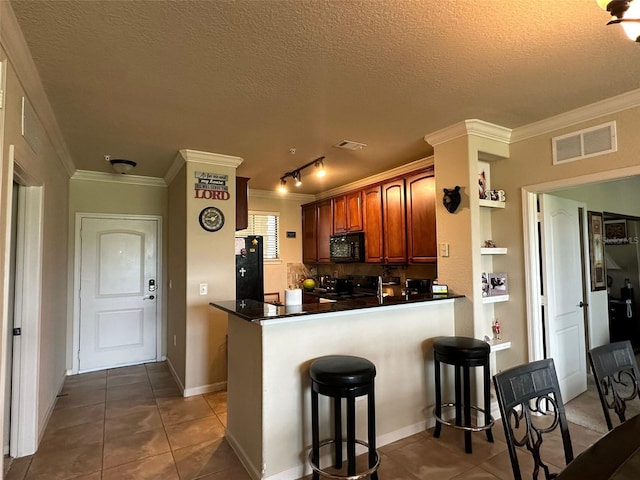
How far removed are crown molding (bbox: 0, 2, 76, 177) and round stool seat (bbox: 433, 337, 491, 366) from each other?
3156 millimetres

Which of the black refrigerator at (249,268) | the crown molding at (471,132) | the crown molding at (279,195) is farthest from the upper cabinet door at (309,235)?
the crown molding at (471,132)


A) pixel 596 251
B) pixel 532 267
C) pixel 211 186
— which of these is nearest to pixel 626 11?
pixel 532 267

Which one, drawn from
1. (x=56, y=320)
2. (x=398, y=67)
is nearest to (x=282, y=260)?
(x=56, y=320)

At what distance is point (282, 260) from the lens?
602cm

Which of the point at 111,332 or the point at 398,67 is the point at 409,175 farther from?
the point at 111,332

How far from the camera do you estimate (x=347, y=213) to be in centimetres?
514

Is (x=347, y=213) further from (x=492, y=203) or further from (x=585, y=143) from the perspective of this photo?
(x=585, y=143)

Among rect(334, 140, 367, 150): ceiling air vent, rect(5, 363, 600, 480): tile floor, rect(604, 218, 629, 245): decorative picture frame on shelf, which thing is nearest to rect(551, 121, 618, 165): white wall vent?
rect(334, 140, 367, 150): ceiling air vent

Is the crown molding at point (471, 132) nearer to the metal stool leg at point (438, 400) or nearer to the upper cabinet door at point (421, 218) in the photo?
the upper cabinet door at point (421, 218)

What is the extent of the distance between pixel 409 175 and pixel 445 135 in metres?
0.92

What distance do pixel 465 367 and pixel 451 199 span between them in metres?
1.40

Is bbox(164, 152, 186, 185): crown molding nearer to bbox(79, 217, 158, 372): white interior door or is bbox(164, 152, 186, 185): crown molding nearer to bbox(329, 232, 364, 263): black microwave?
bbox(79, 217, 158, 372): white interior door

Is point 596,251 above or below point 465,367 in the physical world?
above

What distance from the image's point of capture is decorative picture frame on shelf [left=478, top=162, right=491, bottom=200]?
3.24 m
